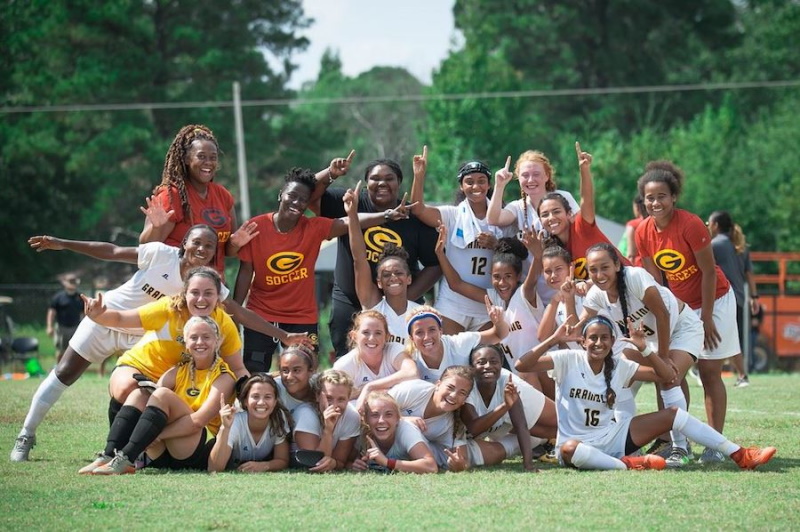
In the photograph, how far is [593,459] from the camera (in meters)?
7.32

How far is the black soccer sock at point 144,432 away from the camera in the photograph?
7086 millimetres

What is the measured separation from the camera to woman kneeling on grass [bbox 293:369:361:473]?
7.32 metres

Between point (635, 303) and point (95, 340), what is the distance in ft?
12.7

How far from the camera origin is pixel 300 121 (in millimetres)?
38531

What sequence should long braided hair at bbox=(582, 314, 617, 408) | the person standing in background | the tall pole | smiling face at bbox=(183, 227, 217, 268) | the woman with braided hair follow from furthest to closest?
1. the tall pole
2. the person standing in background
3. the woman with braided hair
4. smiling face at bbox=(183, 227, 217, 268)
5. long braided hair at bbox=(582, 314, 617, 408)

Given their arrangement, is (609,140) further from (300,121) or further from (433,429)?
(433,429)

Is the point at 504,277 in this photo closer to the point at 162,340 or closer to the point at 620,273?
the point at 620,273

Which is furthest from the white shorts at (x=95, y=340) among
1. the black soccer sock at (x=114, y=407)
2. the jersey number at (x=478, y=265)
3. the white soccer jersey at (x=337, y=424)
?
the jersey number at (x=478, y=265)

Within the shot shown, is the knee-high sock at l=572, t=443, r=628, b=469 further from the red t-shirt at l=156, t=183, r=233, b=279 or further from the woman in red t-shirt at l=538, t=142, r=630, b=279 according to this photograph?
the red t-shirt at l=156, t=183, r=233, b=279

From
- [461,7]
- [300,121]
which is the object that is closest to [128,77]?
[300,121]

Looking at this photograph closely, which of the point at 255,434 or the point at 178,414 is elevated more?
the point at 178,414

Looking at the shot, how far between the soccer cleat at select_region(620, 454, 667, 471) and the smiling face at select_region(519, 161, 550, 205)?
2382 millimetres

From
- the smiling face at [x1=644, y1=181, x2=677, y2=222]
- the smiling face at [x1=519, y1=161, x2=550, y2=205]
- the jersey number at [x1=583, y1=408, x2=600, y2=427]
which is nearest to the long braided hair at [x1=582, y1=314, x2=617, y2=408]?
the jersey number at [x1=583, y1=408, x2=600, y2=427]

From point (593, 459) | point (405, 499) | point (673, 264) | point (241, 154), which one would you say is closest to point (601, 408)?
point (593, 459)
